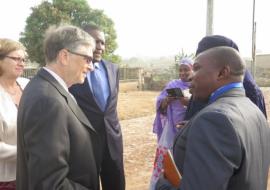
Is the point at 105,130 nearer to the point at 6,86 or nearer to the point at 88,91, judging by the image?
the point at 88,91

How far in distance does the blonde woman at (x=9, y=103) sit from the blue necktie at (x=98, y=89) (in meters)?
0.58

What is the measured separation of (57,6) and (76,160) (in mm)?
24099

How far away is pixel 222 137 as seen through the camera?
4.92 ft

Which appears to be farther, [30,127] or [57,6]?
[57,6]

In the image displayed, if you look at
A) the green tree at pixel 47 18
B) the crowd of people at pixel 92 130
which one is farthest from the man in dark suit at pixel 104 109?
the green tree at pixel 47 18

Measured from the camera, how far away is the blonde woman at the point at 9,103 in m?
2.54

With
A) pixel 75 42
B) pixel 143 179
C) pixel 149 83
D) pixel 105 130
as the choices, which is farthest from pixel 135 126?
pixel 149 83

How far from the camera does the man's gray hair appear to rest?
6.91ft

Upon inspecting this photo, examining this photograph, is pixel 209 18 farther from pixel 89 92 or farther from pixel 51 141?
pixel 51 141

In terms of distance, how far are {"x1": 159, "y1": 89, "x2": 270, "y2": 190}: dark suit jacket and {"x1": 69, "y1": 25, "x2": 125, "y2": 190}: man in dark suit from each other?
4.98 feet

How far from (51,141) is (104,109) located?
1.33 metres

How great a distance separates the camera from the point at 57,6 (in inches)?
976

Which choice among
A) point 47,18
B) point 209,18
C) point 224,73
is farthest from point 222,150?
point 47,18

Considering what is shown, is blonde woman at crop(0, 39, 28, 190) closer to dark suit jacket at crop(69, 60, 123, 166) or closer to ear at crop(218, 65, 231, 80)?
dark suit jacket at crop(69, 60, 123, 166)
